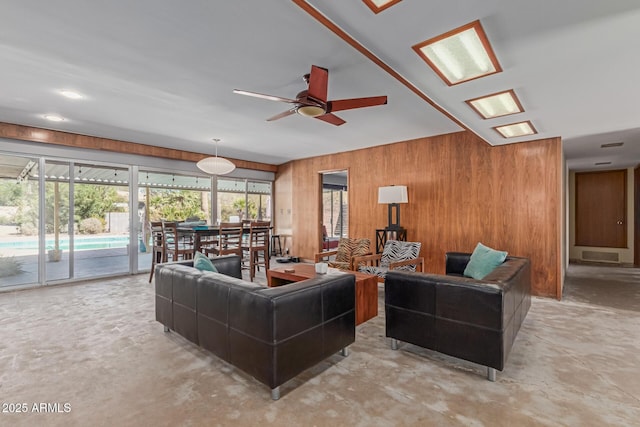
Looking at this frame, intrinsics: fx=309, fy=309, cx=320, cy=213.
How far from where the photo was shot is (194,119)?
4230 millimetres

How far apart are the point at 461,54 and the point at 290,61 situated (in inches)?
52.1

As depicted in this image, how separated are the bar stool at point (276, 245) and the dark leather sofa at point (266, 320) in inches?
212

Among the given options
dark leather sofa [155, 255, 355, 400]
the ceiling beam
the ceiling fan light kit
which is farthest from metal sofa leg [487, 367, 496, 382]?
the ceiling beam

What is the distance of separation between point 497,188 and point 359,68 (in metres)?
3.14

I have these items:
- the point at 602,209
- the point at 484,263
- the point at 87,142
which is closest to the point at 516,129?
the point at 484,263

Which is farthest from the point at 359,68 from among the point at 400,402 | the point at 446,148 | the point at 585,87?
the point at 446,148

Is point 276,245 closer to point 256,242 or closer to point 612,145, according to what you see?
point 256,242

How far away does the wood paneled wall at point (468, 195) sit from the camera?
169 inches

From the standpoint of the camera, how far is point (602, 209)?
24.3 ft

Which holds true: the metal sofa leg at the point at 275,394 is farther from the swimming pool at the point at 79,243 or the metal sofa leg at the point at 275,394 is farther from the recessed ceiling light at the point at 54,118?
the swimming pool at the point at 79,243

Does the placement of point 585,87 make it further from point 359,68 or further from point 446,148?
point 446,148

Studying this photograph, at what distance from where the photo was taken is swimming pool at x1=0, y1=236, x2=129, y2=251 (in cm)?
475

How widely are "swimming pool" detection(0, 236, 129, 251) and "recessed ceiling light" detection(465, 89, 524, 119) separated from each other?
6023 millimetres

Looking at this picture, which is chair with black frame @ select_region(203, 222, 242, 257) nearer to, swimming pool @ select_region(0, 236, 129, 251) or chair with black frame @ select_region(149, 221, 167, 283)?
chair with black frame @ select_region(149, 221, 167, 283)
